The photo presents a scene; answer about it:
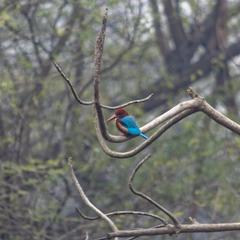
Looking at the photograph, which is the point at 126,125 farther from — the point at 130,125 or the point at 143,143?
the point at 143,143

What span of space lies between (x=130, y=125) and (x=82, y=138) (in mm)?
3995

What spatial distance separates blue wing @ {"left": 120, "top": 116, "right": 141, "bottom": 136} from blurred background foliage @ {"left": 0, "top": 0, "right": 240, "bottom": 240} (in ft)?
9.44

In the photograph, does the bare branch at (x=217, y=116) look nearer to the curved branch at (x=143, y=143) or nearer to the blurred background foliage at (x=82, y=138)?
the curved branch at (x=143, y=143)

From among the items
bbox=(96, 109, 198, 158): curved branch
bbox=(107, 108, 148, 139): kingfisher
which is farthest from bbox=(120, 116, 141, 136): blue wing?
bbox=(96, 109, 198, 158): curved branch

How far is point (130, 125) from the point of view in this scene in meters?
3.22

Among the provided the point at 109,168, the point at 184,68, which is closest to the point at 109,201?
the point at 109,168

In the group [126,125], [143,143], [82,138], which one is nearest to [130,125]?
[126,125]

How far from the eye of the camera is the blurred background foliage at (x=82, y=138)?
650cm

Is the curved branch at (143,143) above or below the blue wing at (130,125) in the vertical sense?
below

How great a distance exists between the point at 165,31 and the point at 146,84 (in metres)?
0.89

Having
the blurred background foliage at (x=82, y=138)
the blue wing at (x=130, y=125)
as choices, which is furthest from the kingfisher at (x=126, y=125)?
the blurred background foliage at (x=82, y=138)

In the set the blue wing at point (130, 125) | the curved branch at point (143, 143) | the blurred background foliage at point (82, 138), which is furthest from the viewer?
the blurred background foliage at point (82, 138)

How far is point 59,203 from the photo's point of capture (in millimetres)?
6625

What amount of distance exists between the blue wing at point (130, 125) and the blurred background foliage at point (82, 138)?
2876mm
